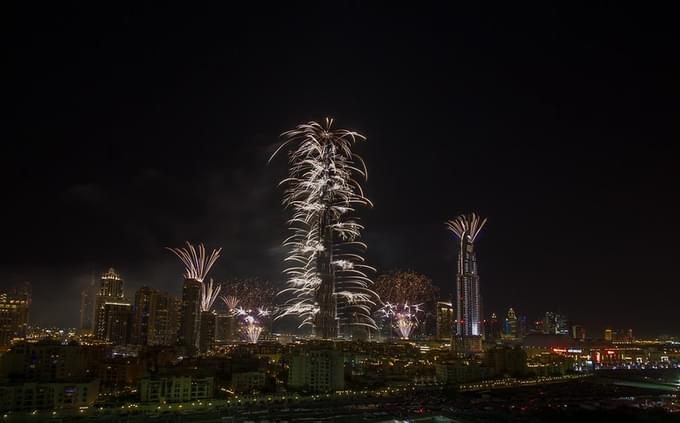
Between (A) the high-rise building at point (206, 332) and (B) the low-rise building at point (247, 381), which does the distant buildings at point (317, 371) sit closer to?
(B) the low-rise building at point (247, 381)

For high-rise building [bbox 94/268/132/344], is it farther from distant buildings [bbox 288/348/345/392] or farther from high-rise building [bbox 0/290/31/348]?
distant buildings [bbox 288/348/345/392]

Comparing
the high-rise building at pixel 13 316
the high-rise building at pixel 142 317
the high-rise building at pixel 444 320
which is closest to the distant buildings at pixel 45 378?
the high-rise building at pixel 13 316

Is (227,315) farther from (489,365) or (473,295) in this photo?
(489,365)

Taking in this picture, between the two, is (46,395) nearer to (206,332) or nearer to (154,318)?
(206,332)

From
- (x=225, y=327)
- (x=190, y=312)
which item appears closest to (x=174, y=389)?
(x=190, y=312)

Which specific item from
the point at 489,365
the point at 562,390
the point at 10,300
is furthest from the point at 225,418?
the point at 10,300

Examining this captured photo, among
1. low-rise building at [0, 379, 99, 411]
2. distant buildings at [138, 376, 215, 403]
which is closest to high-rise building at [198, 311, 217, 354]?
distant buildings at [138, 376, 215, 403]
